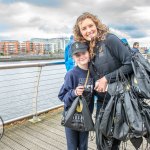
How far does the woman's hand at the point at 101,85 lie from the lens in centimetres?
202

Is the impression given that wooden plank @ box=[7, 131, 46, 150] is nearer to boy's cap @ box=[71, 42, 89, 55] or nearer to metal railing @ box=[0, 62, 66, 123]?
metal railing @ box=[0, 62, 66, 123]

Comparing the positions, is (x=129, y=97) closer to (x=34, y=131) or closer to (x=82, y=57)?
(x=82, y=57)

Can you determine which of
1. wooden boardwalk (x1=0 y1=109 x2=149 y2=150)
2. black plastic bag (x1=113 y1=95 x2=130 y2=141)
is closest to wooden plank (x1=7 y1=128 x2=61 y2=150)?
wooden boardwalk (x1=0 y1=109 x2=149 y2=150)

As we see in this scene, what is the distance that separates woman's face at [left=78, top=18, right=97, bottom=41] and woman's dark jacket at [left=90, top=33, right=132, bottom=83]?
0.27 feet

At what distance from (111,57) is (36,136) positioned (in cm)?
219

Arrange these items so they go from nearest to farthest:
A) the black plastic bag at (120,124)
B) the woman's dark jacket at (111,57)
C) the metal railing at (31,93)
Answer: the black plastic bag at (120,124)
the woman's dark jacket at (111,57)
the metal railing at (31,93)

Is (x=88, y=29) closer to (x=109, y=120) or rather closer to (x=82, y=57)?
(x=82, y=57)

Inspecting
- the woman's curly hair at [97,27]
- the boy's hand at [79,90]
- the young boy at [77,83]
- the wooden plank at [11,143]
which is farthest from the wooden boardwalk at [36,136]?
the woman's curly hair at [97,27]

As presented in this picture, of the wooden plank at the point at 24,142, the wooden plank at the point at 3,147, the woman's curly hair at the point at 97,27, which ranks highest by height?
the woman's curly hair at the point at 97,27

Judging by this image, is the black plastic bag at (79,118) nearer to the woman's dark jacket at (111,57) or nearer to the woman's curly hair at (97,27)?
the woman's dark jacket at (111,57)

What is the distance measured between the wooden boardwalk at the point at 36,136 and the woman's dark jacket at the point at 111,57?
1.59 meters

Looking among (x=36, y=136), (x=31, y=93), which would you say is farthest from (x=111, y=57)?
(x=31, y=93)

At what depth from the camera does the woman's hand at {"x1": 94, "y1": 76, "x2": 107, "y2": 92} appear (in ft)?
6.61

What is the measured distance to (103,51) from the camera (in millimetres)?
2008
